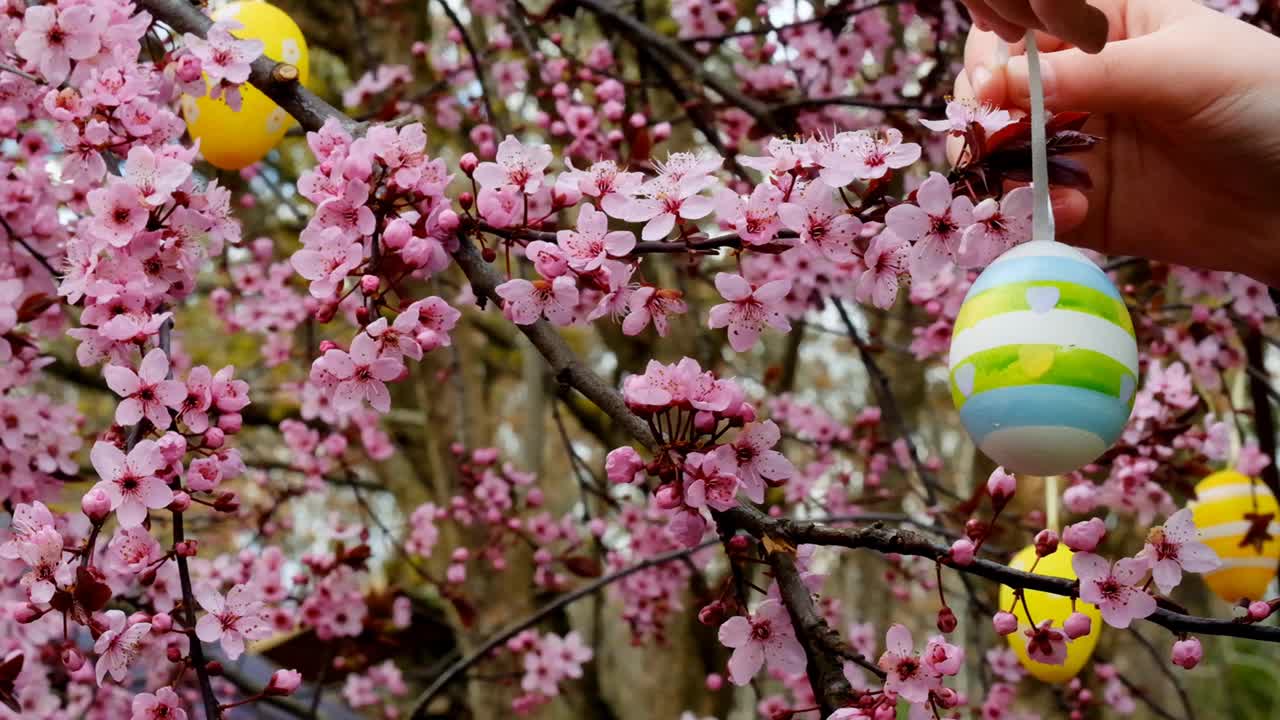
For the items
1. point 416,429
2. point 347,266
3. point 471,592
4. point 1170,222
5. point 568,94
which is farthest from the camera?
point 416,429

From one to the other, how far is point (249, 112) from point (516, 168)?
→ 0.58m

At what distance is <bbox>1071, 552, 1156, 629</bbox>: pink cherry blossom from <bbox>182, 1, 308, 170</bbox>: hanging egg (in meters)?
1.26

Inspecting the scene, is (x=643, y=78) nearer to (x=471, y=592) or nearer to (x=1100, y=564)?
(x=471, y=592)

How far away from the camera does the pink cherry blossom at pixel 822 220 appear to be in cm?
121

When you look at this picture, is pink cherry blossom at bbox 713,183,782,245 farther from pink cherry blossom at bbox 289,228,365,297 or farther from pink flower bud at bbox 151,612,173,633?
pink flower bud at bbox 151,612,173,633

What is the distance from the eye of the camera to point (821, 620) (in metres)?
1.15

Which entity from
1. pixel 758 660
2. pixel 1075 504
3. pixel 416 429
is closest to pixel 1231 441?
pixel 1075 504

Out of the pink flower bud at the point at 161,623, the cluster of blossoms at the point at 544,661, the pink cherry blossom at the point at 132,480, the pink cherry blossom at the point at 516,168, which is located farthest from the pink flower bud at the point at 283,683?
the cluster of blossoms at the point at 544,661

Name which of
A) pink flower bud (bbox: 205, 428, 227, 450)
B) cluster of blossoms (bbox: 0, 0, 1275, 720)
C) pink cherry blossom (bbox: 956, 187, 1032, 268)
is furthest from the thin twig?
pink cherry blossom (bbox: 956, 187, 1032, 268)

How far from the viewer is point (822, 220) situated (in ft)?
4.03

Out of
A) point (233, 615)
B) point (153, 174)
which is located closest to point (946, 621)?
point (233, 615)

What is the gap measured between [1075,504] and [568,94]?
1.62m

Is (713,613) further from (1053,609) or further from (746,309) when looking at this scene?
(1053,609)

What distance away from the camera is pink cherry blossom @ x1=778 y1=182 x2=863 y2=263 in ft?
3.98
